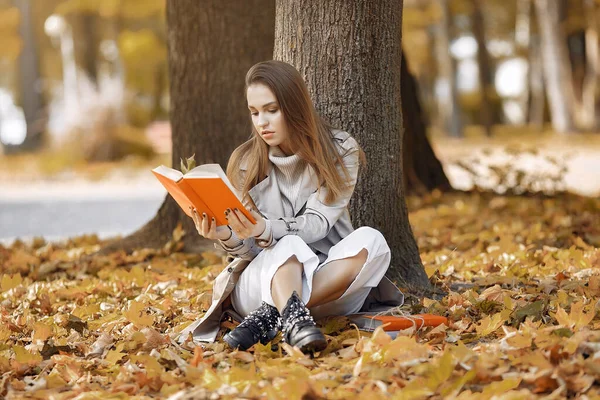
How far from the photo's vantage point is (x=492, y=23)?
28078 mm

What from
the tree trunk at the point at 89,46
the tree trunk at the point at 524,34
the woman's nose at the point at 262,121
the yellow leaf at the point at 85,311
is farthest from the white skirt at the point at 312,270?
the tree trunk at the point at 524,34

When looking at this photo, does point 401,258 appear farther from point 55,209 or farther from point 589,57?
point 589,57

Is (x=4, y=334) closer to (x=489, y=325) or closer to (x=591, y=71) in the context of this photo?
(x=489, y=325)

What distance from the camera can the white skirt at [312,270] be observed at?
10.5 feet

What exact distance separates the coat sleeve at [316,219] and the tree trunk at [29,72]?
1790 cm

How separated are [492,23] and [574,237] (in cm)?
2397

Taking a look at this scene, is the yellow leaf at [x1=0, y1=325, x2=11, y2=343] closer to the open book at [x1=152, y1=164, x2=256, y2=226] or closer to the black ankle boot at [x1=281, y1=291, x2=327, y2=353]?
the open book at [x1=152, y1=164, x2=256, y2=226]

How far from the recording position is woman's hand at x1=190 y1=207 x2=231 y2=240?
123 inches

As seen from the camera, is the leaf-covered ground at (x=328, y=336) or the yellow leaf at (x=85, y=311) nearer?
the leaf-covered ground at (x=328, y=336)

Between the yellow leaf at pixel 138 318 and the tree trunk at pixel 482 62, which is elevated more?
the tree trunk at pixel 482 62

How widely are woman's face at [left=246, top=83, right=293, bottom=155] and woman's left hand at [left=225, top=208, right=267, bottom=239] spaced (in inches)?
13.9

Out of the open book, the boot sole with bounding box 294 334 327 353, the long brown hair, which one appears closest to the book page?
the open book

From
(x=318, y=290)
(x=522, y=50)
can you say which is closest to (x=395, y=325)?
(x=318, y=290)

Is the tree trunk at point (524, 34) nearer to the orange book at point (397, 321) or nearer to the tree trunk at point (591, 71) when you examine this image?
the tree trunk at point (591, 71)
